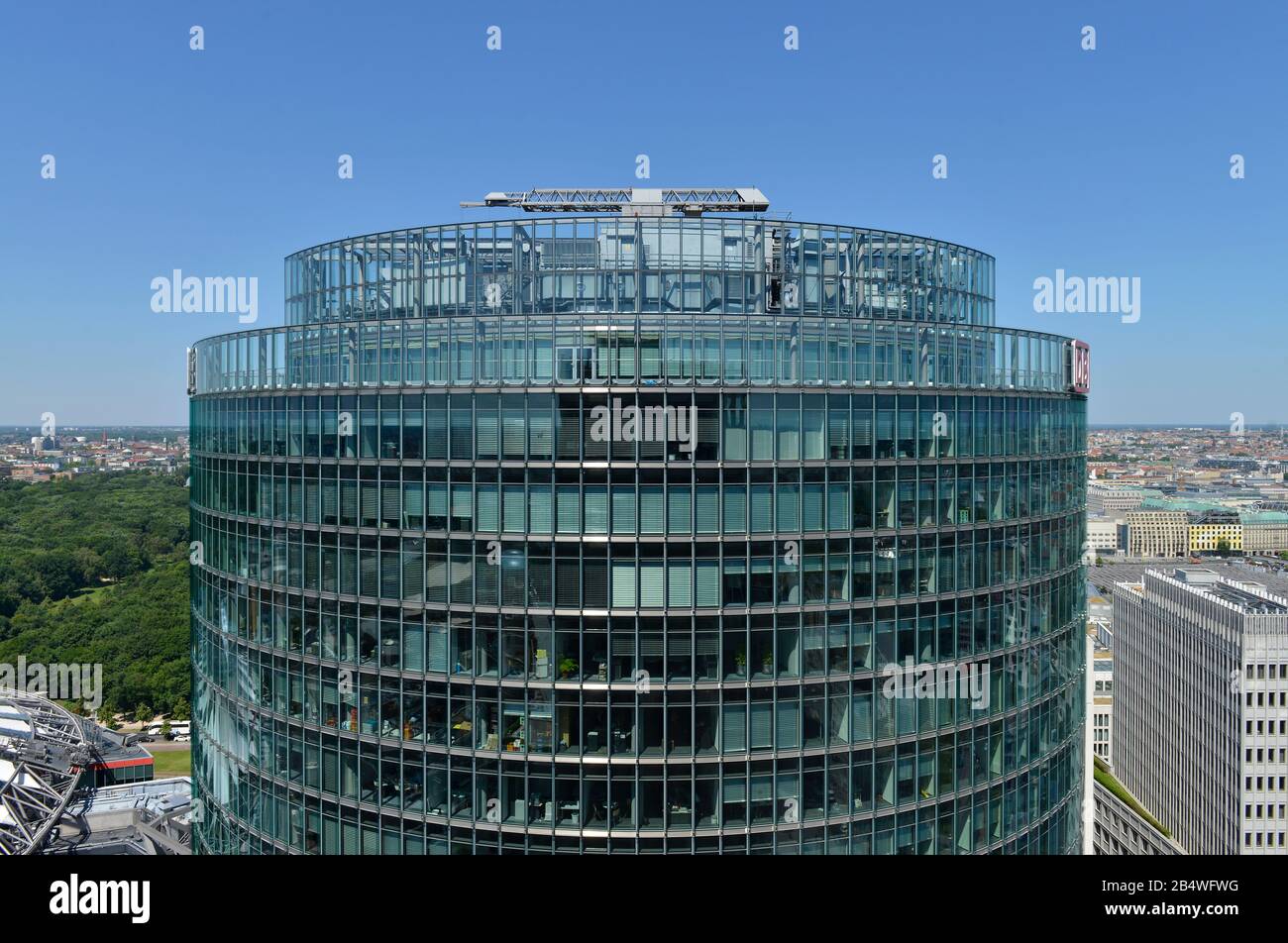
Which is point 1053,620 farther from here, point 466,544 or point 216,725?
point 216,725

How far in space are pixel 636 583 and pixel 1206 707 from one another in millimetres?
92740

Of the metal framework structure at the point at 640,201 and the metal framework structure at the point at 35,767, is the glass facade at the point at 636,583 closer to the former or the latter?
the metal framework structure at the point at 640,201

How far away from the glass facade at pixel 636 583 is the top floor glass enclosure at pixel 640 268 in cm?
163

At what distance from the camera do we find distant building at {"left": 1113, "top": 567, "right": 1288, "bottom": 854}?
86.9 meters

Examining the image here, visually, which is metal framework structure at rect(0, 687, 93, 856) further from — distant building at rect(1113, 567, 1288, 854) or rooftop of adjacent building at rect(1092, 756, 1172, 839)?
rooftop of adjacent building at rect(1092, 756, 1172, 839)

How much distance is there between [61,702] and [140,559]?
48.6 meters

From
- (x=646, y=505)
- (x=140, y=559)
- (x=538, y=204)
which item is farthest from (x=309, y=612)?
(x=140, y=559)

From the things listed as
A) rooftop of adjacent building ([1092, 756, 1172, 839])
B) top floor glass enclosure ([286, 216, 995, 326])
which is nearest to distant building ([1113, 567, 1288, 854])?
rooftop of adjacent building ([1092, 756, 1172, 839])

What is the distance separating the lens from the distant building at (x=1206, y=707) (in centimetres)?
8688

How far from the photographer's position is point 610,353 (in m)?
30.4

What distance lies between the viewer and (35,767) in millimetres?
61938

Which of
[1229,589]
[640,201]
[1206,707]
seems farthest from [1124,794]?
[640,201]

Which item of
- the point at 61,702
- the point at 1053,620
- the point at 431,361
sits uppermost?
the point at 431,361

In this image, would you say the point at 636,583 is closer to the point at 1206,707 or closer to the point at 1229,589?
the point at 1206,707
